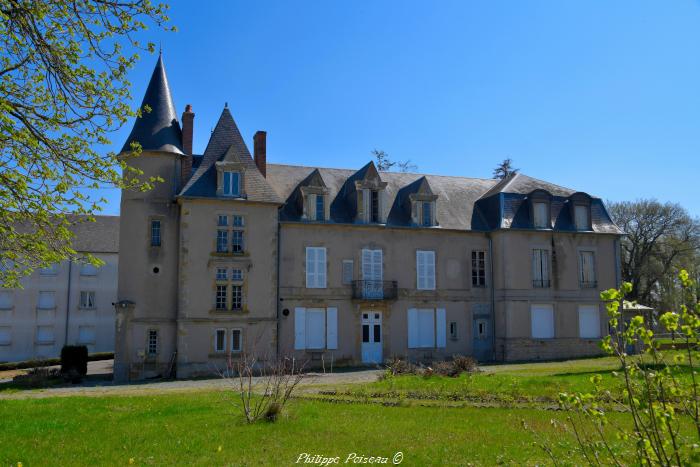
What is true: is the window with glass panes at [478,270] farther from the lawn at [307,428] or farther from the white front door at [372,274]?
the lawn at [307,428]

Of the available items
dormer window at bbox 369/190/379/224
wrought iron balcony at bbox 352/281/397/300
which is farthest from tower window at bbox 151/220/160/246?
dormer window at bbox 369/190/379/224

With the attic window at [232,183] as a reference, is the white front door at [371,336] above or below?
below

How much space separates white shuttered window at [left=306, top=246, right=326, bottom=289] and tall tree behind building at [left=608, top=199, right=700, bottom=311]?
2601 centimetres

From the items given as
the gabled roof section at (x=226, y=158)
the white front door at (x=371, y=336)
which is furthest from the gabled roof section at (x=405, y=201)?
the gabled roof section at (x=226, y=158)

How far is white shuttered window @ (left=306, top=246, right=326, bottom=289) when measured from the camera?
27109 mm

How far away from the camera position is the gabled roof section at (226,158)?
25656 mm

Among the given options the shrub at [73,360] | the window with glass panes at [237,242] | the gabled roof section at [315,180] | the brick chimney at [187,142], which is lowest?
the shrub at [73,360]

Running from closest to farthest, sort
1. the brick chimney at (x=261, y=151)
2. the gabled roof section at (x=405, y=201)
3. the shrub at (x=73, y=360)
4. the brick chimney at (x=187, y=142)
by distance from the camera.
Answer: the shrub at (x=73, y=360)
the brick chimney at (x=187, y=142)
the brick chimney at (x=261, y=151)
the gabled roof section at (x=405, y=201)

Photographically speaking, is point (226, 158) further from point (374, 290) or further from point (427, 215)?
point (427, 215)

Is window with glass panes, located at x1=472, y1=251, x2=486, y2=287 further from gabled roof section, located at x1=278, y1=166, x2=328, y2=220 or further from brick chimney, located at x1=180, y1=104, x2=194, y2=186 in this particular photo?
brick chimney, located at x1=180, y1=104, x2=194, y2=186

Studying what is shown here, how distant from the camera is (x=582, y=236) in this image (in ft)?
101

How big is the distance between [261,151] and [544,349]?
1589 centimetres

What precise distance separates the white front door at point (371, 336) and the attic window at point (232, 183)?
7628mm

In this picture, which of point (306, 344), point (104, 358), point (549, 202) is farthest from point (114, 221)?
point (549, 202)
